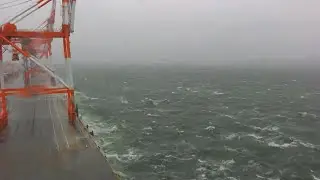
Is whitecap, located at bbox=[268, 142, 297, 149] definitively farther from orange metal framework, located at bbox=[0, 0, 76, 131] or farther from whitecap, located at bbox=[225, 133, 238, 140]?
orange metal framework, located at bbox=[0, 0, 76, 131]

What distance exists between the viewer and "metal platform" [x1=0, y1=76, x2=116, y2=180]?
952 inches

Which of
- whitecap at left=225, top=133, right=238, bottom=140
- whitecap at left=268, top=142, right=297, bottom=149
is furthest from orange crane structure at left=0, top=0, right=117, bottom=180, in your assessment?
whitecap at left=268, top=142, right=297, bottom=149

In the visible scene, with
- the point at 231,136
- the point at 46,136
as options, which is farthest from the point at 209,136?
the point at 46,136

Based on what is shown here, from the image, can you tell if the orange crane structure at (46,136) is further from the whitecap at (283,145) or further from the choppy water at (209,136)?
the whitecap at (283,145)

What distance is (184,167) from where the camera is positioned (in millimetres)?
34594

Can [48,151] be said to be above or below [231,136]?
above

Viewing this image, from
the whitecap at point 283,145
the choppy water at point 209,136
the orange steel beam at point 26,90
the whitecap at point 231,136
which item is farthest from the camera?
the whitecap at point 231,136

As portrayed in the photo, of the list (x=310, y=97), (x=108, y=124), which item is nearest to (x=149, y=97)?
(x=108, y=124)

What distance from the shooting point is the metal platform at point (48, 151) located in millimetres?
24170

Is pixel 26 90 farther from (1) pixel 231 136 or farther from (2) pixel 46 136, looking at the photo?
(1) pixel 231 136

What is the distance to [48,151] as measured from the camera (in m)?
28.7

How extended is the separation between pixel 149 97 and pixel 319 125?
4110cm

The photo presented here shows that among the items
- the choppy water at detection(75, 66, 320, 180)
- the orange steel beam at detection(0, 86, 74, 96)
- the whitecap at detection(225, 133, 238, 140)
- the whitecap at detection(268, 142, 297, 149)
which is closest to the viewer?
the choppy water at detection(75, 66, 320, 180)

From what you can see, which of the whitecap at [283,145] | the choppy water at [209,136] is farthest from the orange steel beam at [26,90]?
the whitecap at [283,145]
